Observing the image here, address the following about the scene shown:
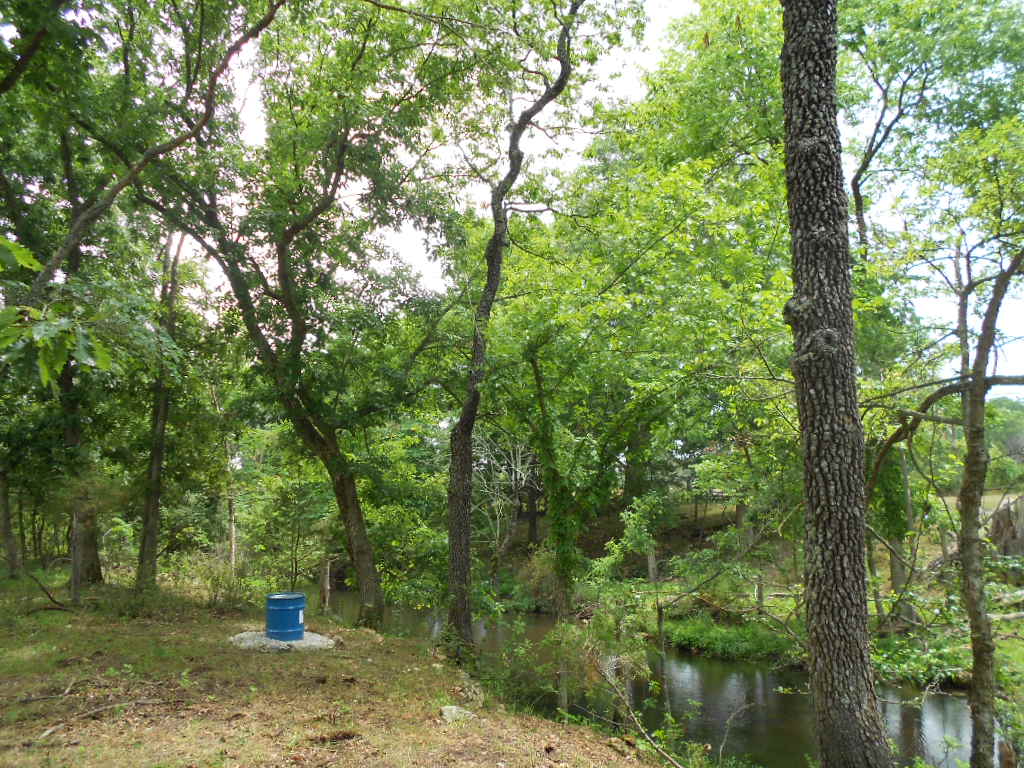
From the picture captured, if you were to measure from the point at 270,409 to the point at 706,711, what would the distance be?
8564mm

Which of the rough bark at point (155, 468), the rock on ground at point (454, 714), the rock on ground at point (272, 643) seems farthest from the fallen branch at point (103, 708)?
the rough bark at point (155, 468)

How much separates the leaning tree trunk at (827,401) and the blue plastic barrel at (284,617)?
6.00 metres

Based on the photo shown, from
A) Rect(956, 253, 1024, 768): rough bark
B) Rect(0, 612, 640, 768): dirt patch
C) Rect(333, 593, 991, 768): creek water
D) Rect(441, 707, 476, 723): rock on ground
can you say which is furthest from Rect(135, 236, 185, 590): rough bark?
Rect(956, 253, 1024, 768): rough bark

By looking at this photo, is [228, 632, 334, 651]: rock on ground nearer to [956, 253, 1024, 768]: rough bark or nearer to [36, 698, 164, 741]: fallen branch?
[36, 698, 164, 741]: fallen branch

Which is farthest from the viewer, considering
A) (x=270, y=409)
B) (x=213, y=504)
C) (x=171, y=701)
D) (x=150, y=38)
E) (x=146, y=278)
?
(x=213, y=504)

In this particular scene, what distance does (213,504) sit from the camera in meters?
16.2

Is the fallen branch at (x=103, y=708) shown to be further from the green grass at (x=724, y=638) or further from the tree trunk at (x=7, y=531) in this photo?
the green grass at (x=724, y=638)

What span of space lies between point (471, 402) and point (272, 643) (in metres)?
3.77

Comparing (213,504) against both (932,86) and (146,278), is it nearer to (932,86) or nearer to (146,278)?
(146,278)

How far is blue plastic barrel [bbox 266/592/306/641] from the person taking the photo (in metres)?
7.63

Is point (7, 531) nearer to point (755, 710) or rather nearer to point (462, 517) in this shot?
point (462, 517)

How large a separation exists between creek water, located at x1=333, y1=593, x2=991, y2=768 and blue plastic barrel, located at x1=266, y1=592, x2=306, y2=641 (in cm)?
211

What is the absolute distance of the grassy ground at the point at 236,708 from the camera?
4215mm

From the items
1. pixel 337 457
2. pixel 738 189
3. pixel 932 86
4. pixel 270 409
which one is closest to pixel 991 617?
pixel 738 189
